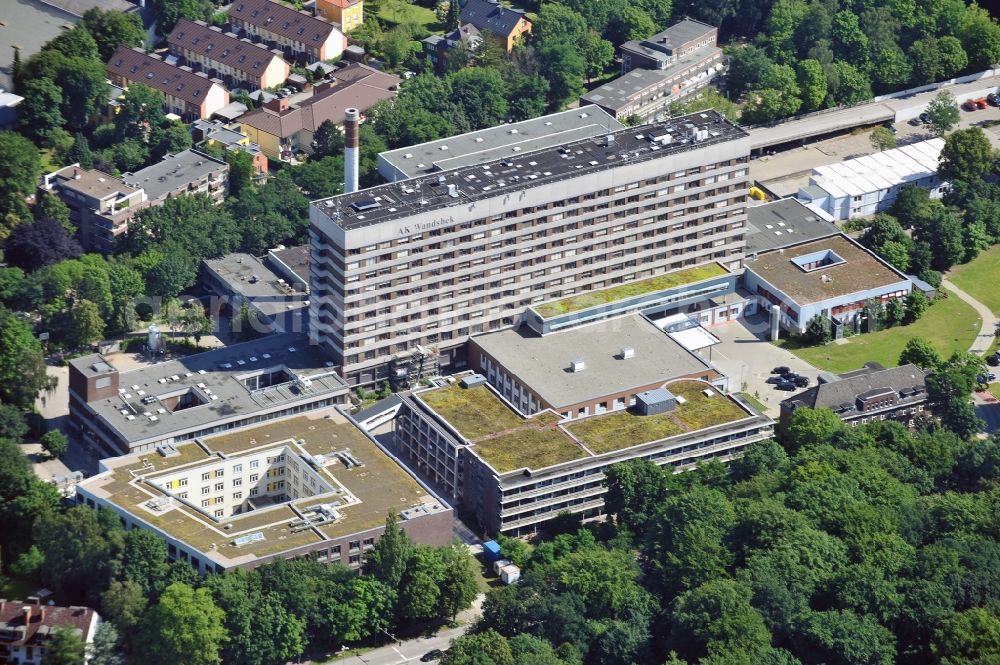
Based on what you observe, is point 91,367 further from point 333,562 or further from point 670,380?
point 670,380

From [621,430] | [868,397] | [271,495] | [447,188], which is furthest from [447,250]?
[868,397]

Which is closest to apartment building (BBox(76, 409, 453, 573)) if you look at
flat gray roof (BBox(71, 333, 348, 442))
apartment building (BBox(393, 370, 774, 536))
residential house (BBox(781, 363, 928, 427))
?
flat gray roof (BBox(71, 333, 348, 442))

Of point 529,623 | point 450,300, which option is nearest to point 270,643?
point 529,623

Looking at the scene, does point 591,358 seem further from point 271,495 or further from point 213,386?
point 213,386

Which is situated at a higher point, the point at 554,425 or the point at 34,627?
the point at 554,425

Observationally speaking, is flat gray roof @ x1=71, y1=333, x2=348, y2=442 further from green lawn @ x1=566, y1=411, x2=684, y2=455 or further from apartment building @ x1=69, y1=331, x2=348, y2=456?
green lawn @ x1=566, y1=411, x2=684, y2=455
